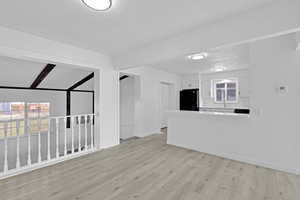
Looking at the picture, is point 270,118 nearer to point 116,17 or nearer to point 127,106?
point 116,17

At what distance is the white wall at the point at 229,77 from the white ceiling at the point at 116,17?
14.6 feet

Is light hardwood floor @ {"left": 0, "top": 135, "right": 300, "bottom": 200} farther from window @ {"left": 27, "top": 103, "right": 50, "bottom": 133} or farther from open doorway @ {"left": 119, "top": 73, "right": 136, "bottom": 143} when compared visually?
window @ {"left": 27, "top": 103, "right": 50, "bottom": 133}

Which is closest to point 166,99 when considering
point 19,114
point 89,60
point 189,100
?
point 189,100

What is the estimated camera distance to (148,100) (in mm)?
5535

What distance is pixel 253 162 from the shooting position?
289 cm

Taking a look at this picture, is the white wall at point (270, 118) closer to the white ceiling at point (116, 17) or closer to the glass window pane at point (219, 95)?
the white ceiling at point (116, 17)

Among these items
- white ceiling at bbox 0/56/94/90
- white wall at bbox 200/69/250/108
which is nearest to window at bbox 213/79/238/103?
white wall at bbox 200/69/250/108

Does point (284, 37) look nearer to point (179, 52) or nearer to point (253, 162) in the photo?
point (179, 52)

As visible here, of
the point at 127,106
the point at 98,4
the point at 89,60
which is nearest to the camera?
the point at 98,4

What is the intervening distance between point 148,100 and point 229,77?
138 inches

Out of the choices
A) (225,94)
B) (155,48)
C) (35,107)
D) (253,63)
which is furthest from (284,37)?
(35,107)

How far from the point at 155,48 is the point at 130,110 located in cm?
332

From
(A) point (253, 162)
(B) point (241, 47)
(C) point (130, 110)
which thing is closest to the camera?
(A) point (253, 162)

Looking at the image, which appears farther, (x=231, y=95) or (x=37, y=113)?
(x=231, y=95)
